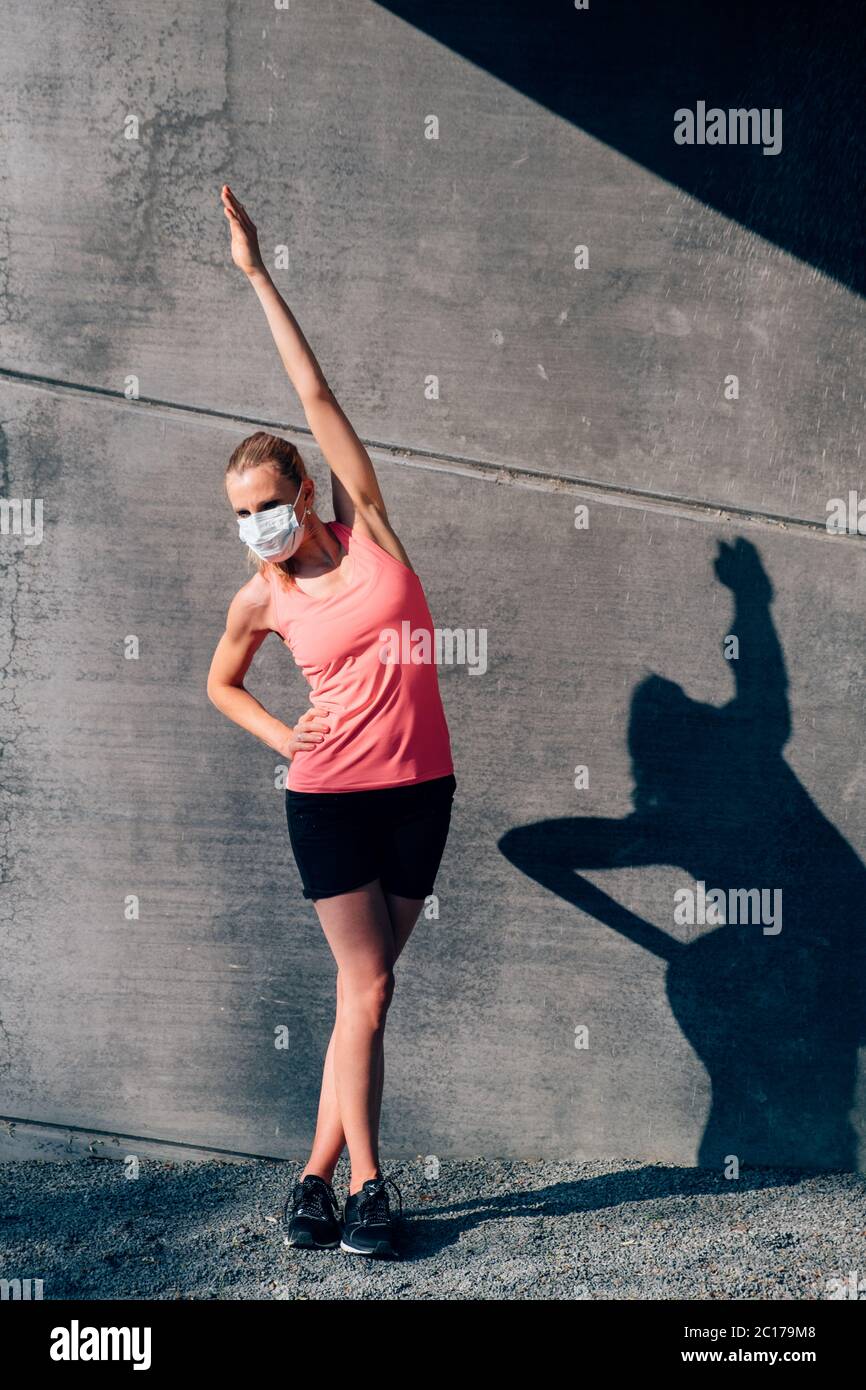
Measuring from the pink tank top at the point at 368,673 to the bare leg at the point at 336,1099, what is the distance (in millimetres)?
399

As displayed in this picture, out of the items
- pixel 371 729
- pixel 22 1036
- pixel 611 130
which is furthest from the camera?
pixel 22 1036

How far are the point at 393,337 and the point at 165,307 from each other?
763 mm

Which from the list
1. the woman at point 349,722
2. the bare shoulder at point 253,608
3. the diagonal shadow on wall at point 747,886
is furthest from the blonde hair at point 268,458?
the diagonal shadow on wall at point 747,886

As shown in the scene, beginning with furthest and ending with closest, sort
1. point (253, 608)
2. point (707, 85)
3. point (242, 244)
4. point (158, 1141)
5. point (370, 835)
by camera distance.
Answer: point (158, 1141) → point (707, 85) → point (253, 608) → point (370, 835) → point (242, 244)

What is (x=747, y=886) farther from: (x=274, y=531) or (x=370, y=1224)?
(x=274, y=531)

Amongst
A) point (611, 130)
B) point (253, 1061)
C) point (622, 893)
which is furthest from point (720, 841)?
point (611, 130)

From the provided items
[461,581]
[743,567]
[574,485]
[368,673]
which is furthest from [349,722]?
[743,567]

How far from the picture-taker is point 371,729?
10.8 feet

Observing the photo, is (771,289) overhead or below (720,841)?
overhead

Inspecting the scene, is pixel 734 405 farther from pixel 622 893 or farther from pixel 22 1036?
pixel 22 1036

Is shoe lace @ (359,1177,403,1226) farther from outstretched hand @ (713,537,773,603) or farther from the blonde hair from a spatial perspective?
outstretched hand @ (713,537,773,603)

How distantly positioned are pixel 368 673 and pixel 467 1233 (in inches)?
67.7

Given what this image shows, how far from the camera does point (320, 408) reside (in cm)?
326

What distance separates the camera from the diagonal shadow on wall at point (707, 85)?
12.9ft
